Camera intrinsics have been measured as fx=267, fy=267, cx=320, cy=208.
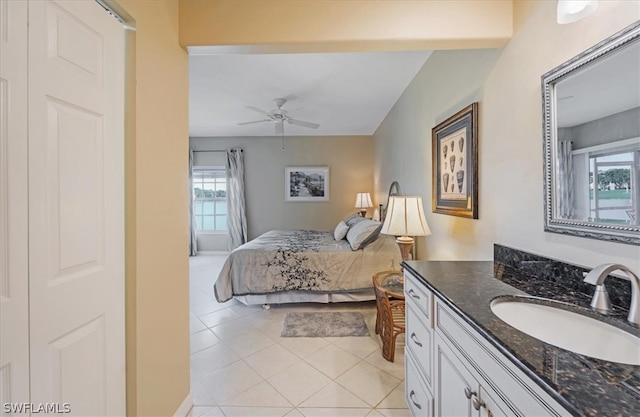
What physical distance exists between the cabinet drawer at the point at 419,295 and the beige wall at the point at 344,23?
1358 mm

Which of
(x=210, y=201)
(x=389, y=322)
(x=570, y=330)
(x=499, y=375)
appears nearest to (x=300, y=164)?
(x=210, y=201)

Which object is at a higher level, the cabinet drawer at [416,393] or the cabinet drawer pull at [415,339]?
the cabinet drawer pull at [415,339]

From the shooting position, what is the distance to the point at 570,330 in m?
0.90

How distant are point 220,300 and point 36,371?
2.20 m

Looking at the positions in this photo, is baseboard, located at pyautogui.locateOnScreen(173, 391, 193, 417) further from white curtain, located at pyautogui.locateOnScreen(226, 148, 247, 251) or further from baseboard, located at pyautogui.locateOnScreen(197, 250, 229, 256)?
baseboard, located at pyautogui.locateOnScreen(197, 250, 229, 256)

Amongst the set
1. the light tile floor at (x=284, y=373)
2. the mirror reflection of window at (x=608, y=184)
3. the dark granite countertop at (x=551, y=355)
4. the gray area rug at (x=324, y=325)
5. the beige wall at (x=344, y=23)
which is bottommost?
the light tile floor at (x=284, y=373)

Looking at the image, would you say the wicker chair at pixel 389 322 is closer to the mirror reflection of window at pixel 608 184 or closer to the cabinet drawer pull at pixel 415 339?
the cabinet drawer pull at pixel 415 339

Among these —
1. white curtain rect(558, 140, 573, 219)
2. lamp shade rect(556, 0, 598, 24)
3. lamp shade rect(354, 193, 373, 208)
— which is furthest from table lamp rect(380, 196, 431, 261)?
lamp shade rect(354, 193, 373, 208)

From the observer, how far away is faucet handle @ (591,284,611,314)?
88 cm

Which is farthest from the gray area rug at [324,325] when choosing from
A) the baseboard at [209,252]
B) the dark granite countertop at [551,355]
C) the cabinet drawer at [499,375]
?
the baseboard at [209,252]

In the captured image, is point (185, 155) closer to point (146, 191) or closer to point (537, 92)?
point (146, 191)

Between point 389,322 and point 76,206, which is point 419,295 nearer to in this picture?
point 389,322

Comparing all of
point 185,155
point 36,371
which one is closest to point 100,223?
point 36,371

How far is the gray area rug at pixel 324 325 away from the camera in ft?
8.23
